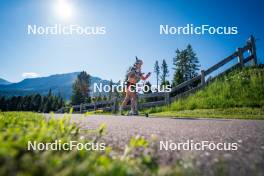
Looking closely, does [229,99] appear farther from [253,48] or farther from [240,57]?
[253,48]

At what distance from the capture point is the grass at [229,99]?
9428mm

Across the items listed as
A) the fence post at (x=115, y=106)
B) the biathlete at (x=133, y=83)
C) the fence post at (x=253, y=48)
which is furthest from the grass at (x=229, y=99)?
the fence post at (x=115, y=106)

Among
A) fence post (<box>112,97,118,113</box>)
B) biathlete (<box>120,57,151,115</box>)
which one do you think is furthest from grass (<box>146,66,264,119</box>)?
fence post (<box>112,97,118,113</box>)

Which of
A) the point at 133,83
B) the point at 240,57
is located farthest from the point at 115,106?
the point at 240,57

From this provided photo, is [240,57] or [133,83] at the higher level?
[240,57]

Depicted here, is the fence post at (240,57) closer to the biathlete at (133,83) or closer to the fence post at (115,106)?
the biathlete at (133,83)

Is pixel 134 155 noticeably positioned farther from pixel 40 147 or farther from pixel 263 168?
pixel 263 168

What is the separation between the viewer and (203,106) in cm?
1130

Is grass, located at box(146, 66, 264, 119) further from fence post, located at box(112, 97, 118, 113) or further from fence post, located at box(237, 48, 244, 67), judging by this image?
fence post, located at box(112, 97, 118, 113)

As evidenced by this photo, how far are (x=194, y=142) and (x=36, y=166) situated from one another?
2.21 metres

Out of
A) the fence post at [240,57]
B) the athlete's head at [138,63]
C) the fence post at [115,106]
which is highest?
the fence post at [240,57]

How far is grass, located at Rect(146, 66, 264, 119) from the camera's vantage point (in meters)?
9.43

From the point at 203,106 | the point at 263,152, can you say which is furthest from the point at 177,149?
the point at 203,106

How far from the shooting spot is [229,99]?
10789 mm
